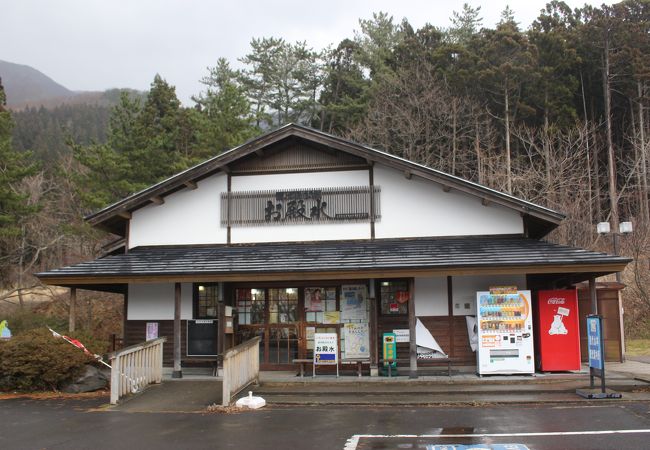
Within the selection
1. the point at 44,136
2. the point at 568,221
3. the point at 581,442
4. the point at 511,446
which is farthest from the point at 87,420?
the point at 44,136

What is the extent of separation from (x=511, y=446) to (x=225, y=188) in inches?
399

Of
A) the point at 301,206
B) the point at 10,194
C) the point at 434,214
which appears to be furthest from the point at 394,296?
the point at 10,194

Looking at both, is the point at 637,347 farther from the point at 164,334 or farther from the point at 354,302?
the point at 164,334

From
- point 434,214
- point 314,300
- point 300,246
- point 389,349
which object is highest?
point 434,214

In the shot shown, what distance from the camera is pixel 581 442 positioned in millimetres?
7703

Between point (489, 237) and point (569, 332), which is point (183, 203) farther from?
point (569, 332)

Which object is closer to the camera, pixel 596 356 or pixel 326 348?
pixel 596 356

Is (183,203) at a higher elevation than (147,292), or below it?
higher

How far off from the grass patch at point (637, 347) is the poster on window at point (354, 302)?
9.95 meters

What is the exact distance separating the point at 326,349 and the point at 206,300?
11.6ft

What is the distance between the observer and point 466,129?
34094 millimetres

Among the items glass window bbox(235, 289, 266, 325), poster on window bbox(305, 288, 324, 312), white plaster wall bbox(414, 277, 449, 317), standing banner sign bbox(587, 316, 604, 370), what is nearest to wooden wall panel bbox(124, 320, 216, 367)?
glass window bbox(235, 289, 266, 325)

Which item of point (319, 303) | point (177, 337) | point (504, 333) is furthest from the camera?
point (319, 303)

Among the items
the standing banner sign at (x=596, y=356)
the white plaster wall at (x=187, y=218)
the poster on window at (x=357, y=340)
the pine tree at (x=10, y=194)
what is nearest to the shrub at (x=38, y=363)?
the white plaster wall at (x=187, y=218)
